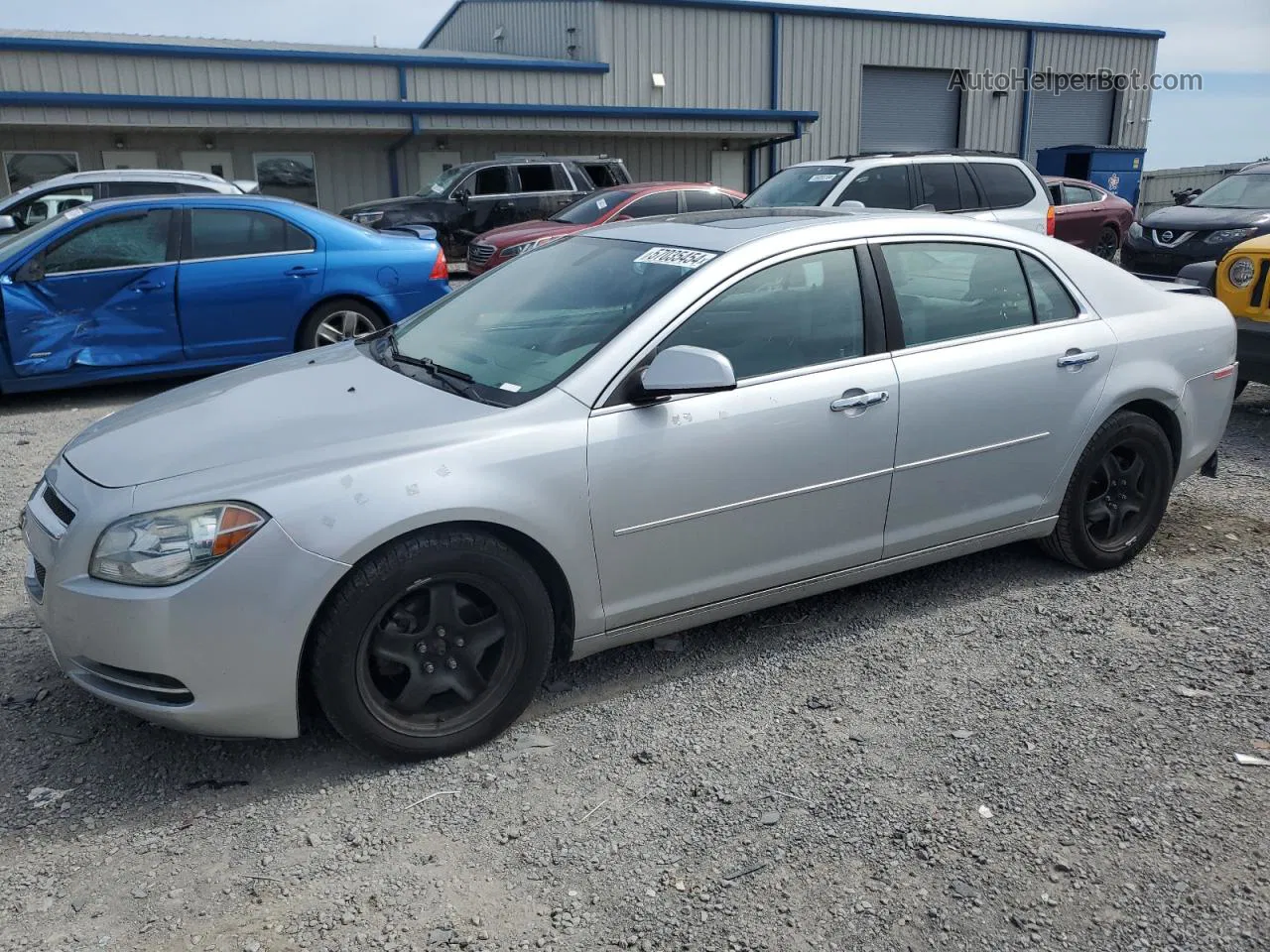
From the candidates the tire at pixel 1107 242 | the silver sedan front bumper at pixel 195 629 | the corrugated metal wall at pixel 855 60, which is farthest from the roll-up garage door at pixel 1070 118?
the silver sedan front bumper at pixel 195 629

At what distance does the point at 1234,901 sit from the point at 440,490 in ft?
7.51

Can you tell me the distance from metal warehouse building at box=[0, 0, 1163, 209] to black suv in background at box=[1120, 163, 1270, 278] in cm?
1186

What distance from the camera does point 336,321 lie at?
8.54 m

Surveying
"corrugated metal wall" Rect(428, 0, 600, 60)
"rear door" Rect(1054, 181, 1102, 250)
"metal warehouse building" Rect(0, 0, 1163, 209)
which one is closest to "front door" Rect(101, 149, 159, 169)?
"metal warehouse building" Rect(0, 0, 1163, 209)

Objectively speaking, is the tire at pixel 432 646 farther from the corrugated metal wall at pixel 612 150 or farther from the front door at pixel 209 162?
the corrugated metal wall at pixel 612 150

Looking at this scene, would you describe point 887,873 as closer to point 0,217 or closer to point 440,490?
point 440,490

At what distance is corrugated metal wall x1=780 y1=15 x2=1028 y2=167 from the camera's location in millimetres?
26516

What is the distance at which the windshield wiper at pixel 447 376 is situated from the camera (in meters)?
3.42

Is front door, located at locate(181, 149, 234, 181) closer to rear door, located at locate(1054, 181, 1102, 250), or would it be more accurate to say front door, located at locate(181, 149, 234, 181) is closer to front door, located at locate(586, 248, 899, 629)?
rear door, located at locate(1054, 181, 1102, 250)

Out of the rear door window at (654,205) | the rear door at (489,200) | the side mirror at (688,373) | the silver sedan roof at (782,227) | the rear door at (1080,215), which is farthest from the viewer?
the rear door at (1080,215)

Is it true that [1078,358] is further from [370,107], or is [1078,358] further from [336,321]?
[370,107]

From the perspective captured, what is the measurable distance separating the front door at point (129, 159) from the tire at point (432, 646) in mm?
19053

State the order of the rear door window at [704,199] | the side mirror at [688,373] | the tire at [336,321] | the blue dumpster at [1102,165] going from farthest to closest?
the blue dumpster at [1102,165]
the rear door window at [704,199]
the tire at [336,321]
the side mirror at [688,373]

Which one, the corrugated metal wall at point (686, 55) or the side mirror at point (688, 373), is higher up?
the corrugated metal wall at point (686, 55)
